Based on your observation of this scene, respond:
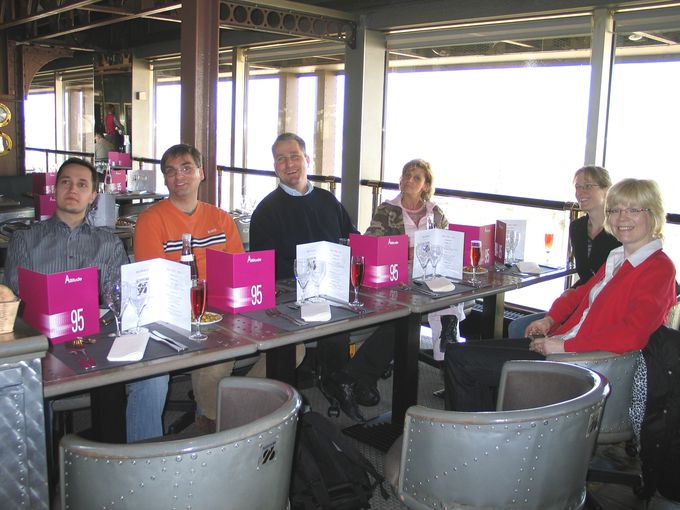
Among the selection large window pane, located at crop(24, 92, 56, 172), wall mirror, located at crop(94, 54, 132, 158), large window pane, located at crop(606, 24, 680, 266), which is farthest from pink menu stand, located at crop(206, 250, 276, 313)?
large window pane, located at crop(24, 92, 56, 172)

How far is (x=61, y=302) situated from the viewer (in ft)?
7.01

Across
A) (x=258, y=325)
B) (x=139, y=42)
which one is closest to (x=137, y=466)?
(x=258, y=325)

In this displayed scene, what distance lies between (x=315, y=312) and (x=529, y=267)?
156 cm

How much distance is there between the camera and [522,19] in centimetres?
549

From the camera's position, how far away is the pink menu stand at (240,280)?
8.41ft

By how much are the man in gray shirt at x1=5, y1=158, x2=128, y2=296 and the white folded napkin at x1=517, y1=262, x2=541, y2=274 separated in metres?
1.99

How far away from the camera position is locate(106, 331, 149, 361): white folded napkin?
2.01 meters

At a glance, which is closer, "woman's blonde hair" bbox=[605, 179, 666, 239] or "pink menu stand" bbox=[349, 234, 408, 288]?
"woman's blonde hair" bbox=[605, 179, 666, 239]

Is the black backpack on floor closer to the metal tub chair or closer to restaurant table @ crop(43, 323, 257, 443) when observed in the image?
restaurant table @ crop(43, 323, 257, 443)

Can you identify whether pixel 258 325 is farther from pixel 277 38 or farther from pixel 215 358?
pixel 277 38

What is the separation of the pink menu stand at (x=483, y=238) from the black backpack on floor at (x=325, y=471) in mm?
1421

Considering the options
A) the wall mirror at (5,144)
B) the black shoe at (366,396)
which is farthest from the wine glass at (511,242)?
the wall mirror at (5,144)

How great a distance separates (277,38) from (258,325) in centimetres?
577

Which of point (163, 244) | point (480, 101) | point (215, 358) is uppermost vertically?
point (480, 101)
